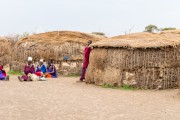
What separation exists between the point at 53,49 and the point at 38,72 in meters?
3.14

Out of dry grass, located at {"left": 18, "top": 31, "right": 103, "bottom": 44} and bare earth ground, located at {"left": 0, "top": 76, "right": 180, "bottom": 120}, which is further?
dry grass, located at {"left": 18, "top": 31, "right": 103, "bottom": 44}

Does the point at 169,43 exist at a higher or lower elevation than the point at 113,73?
higher

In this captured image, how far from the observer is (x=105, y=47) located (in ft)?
50.0

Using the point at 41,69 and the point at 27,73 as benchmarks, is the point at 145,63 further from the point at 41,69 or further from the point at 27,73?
the point at 41,69

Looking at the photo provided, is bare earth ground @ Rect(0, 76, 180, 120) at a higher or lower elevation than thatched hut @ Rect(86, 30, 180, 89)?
lower

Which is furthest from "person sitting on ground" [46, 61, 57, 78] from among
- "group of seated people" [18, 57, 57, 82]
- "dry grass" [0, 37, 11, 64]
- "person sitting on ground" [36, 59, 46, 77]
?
"dry grass" [0, 37, 11, 64]

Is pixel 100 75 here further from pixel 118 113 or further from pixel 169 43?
pixel 118 113

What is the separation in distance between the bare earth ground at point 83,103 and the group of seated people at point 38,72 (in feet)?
6.81

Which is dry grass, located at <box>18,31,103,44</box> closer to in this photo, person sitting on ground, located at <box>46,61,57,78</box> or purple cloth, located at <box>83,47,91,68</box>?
person sitting on ground, located at <box>46,61,57,78</box>

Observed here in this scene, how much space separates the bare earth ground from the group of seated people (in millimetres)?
2075

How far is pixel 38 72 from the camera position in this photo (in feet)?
58.0

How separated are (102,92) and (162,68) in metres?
2.33

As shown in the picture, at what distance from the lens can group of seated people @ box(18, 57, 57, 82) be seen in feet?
54.4

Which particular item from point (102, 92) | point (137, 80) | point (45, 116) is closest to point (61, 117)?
point (45, 116)
